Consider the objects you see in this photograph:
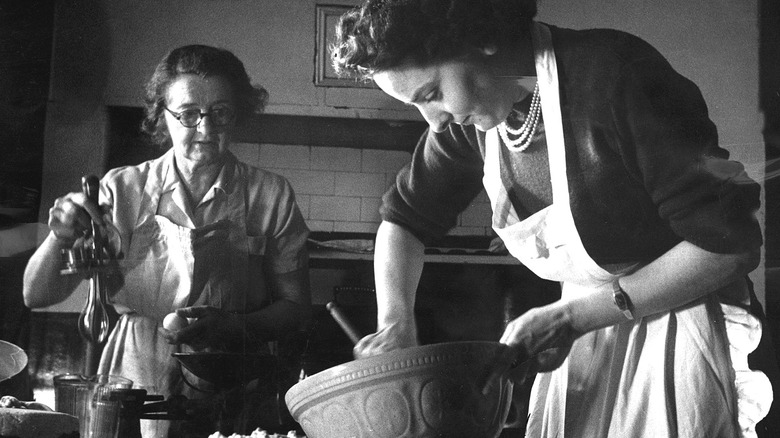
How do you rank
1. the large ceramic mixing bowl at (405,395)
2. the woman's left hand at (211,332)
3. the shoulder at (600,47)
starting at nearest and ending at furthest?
the large ceramic mixing bowl at (405,395), the shoulder at (600,47), the woman's left hand at (211,332)

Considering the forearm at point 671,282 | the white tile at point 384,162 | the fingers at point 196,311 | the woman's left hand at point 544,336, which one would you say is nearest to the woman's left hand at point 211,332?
the fingers at point 196,311

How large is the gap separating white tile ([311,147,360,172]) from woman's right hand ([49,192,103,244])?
383 mm

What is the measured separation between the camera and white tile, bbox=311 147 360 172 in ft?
4.79

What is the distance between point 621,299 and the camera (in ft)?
4.30

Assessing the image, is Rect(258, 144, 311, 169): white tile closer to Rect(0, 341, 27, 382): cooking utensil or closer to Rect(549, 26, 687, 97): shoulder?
Rect(549, 26, 687, 97): shoulder

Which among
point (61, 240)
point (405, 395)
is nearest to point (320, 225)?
point (405, 395)

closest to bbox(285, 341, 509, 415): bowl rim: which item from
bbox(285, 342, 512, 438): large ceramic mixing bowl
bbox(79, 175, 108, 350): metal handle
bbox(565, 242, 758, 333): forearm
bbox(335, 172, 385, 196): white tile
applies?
bbox(285, 342, 512, 438): large ceramic mixing bowl

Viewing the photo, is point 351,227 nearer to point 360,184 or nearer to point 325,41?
point 360,184

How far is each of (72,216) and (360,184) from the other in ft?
1.65

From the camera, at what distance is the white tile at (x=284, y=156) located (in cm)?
146

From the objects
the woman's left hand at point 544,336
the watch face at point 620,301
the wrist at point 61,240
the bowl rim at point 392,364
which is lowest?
the bowl rim at point 392,364

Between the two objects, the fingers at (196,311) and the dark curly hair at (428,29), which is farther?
the fingers at (196,311)

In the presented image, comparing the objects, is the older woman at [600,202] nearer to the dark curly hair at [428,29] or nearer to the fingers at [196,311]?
the dark curly hair at [428,29]

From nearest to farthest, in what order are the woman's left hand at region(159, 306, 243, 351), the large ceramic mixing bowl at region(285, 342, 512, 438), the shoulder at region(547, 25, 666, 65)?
the large ceramic mixing bowl at region(285, 342, 512, 438) < the shoulder at region(547, 25, 666, 65) < the woman's left hand at region(159, 306, 243, 351)
